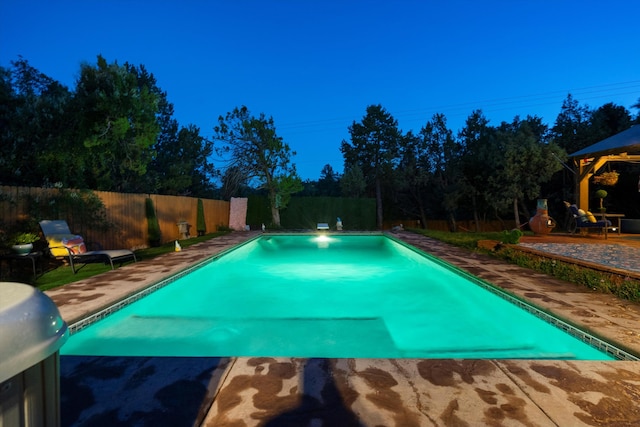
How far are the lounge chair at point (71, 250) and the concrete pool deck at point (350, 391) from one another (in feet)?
12.3

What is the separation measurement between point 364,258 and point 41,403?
9624 millimetres

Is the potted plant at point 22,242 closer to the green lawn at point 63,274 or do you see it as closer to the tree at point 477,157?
the green lawn at point 63,274

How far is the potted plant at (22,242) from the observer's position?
548 cm

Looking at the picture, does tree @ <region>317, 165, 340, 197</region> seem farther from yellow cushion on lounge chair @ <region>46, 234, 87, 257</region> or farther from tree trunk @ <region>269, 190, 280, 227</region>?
yellow cushion on lounge chair @ <region>46, 234, 87, 257</region>

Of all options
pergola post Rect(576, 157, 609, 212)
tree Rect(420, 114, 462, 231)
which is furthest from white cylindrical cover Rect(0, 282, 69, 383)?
tree Rect(420, 114, 462, 231)

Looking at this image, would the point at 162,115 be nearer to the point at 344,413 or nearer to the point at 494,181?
the point at 494,181

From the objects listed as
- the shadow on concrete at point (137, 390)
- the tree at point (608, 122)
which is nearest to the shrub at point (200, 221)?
the shadow on concrete at point (137, 390)

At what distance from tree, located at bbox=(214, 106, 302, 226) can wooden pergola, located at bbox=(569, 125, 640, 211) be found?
11.1 meters

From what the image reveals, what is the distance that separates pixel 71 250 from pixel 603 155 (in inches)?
485

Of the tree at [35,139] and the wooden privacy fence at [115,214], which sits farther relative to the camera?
the tree at [35,139]

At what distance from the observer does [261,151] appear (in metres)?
16.4

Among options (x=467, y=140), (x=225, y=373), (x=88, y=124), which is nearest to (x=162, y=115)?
(x=88, y=124)

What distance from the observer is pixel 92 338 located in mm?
3393

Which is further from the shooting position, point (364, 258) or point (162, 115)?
point (162, 115)
